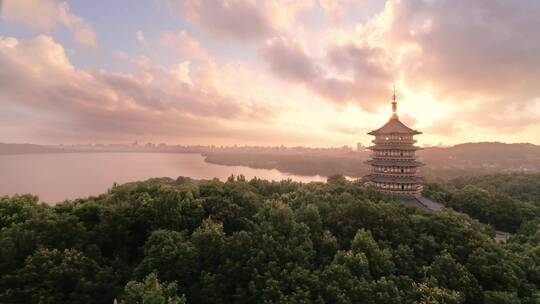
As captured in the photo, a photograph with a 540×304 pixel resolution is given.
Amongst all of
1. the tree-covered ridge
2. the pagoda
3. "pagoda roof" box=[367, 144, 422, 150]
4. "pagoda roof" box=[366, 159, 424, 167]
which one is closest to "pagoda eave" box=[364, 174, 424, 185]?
the pagoda

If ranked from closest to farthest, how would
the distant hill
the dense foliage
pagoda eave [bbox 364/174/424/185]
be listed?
the dense foliage → pagoda eave [bbox 364/174/424/185] → the distant hill

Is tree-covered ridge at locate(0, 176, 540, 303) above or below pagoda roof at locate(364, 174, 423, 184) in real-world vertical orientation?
below

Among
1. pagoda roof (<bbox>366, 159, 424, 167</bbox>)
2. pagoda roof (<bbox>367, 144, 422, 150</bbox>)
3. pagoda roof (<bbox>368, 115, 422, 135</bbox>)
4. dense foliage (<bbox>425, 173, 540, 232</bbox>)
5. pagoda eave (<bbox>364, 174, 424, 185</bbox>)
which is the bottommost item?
dense foliage (<bbox>425, 173, 540, 232</bbox>)

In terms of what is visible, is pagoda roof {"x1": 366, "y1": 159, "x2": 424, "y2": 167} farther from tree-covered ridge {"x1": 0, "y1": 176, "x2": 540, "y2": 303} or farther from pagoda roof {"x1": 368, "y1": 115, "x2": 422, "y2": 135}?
tree-covered ridge {"x1": 0, "y1": 176, "x2": 540, "y2": 303}

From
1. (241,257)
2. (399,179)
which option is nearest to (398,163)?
(399,179)

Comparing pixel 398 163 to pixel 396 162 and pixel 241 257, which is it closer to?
pixel 396 162

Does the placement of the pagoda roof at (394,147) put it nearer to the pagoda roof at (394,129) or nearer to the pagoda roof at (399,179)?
the pagoda roof at (394,129)
